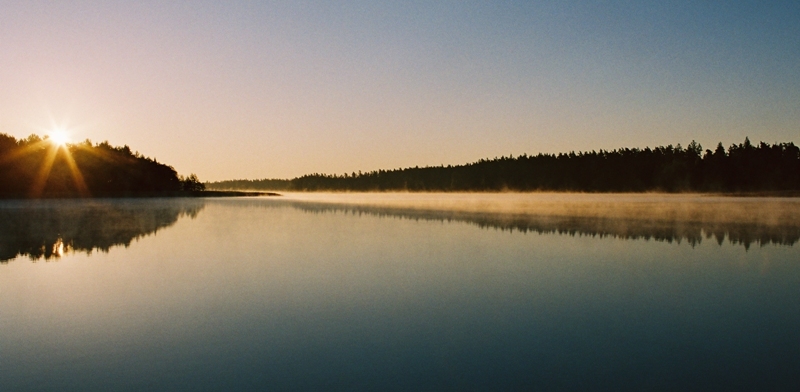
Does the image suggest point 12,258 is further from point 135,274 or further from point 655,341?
point 655,341

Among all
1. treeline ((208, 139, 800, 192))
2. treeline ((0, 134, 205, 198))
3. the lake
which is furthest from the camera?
treeline ((208, 139, 800, 192))

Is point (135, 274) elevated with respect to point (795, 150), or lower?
lower

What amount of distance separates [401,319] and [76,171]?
4837 inches

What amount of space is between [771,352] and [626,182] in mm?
143435

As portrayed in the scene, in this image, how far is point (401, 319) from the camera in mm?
10047

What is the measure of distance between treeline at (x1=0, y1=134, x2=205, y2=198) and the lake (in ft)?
315

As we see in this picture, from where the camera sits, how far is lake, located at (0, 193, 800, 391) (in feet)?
23.4

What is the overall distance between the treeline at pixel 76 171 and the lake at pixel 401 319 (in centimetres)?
9609

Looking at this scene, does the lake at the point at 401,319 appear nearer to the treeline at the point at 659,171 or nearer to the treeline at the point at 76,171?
the treeline at the point at 76,171

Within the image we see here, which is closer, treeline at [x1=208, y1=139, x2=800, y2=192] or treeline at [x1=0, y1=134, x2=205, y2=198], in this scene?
treeline at [x1=0, y1=134, x2=205, y2=198]

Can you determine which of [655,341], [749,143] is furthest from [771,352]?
[749,143]

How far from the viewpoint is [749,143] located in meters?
126

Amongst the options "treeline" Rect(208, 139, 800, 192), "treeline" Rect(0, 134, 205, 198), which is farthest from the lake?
"treeline" Rect(208, 139, 800, 192)

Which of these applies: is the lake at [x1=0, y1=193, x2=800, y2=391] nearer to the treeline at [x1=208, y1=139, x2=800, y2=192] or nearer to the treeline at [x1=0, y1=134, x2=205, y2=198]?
the treeline at [x1=0, y1=134, x2=205, y2=198]
